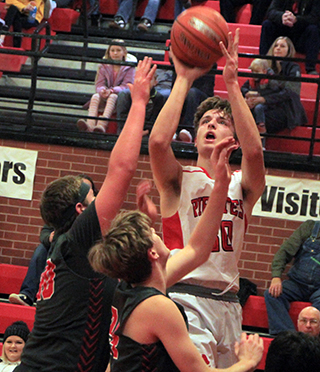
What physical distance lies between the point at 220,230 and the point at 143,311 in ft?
2.93

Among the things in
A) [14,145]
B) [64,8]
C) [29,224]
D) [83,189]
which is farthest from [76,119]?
[83,189]

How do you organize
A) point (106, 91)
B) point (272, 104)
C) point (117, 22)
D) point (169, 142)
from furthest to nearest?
1. point (117, 22)
2. point (106, 91)
3. point (272, 104)
4. point (169, 142)

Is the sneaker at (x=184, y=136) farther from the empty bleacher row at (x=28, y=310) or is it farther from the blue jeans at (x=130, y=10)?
the blue jeans at (x=130, y=10)

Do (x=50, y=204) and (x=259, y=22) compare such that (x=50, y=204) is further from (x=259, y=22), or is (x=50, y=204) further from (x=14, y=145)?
(x=259, y=22)

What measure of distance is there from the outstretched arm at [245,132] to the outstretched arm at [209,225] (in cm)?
Answer: 51

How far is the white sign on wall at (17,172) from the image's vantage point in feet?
22.7

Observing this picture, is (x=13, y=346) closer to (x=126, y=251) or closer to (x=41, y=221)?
(x=41, y=221)

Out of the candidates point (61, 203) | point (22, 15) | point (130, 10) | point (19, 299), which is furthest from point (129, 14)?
point (61, 203)

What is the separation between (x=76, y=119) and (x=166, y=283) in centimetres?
505

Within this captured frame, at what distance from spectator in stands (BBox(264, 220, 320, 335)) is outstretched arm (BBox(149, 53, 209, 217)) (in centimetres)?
327

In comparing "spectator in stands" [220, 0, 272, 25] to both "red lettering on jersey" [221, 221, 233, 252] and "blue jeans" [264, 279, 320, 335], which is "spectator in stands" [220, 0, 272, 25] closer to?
"blue jeans" [264, 279, 320, 335]

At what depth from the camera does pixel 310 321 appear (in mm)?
5414

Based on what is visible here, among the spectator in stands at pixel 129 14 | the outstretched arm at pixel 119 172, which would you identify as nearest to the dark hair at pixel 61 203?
the outstretched arm at pixel 119 172

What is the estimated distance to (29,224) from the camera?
6.96 metres
